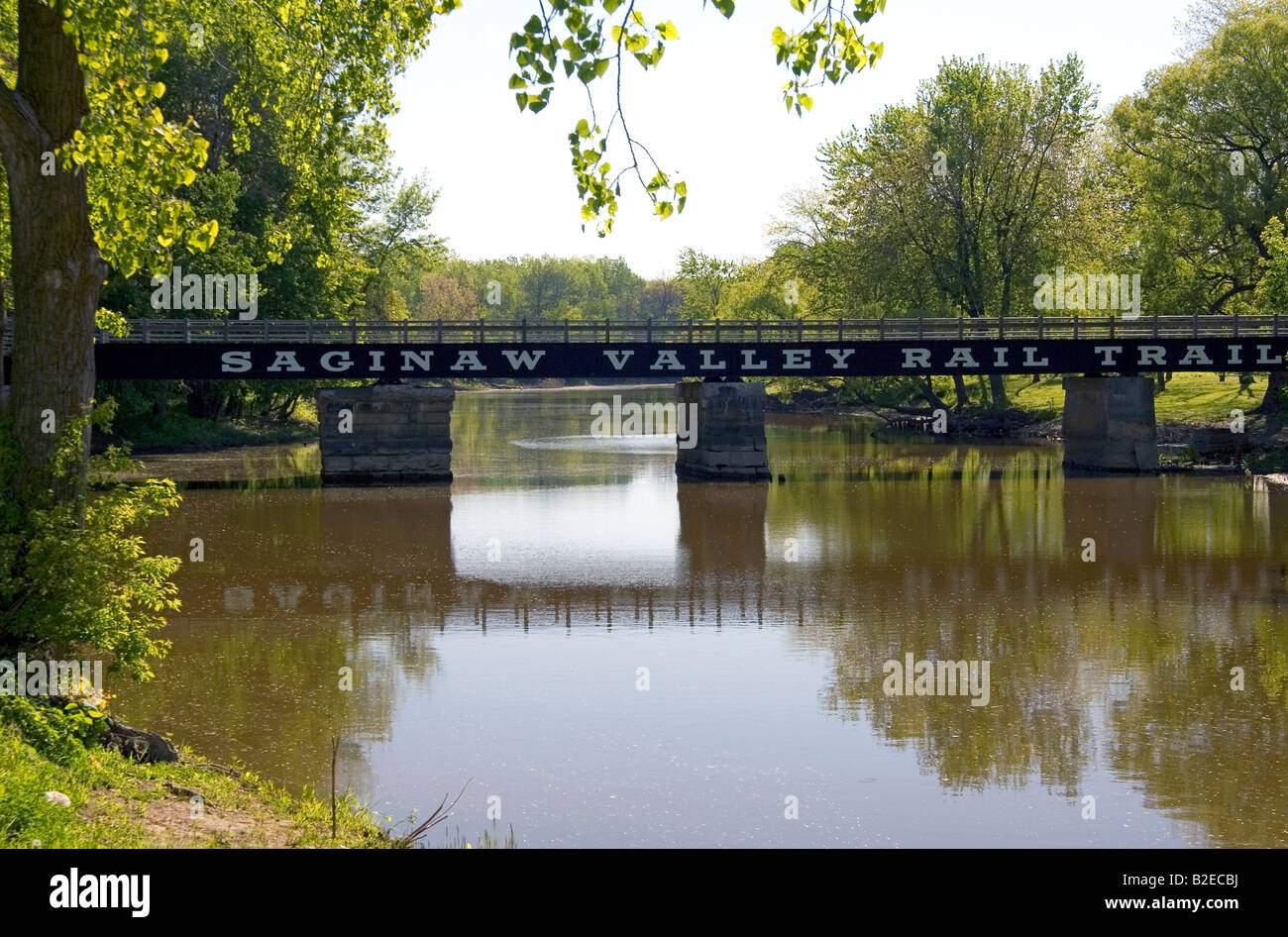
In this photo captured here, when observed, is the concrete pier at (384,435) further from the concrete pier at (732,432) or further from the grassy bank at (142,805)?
the grassy bank at (142,805)

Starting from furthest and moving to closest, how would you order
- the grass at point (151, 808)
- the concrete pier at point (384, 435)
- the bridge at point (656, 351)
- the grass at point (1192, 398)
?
the grass at point (1192, 398) < the concrete pier at point (384, 435) < the bridge at point (656, 351) < the grass at point (151, 808)

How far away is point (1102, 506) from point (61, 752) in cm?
3171

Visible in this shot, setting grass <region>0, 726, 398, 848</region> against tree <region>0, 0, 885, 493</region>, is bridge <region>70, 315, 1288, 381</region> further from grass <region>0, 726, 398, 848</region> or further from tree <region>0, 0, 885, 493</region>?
grass <region>0, 726, 398, 848</region>

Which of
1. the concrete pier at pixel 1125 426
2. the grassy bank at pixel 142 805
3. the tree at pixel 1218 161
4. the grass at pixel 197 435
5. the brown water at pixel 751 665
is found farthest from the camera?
the grass at pixel 197 435

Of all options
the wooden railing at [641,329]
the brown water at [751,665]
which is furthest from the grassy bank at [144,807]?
the wooden railing at [641,329]

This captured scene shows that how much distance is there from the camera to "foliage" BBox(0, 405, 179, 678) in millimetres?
12094

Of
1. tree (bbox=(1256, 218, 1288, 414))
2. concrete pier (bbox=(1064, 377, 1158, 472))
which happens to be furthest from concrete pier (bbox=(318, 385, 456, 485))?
tree (bbox=(1256, 218, 1288, 414))

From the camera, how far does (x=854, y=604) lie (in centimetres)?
2317

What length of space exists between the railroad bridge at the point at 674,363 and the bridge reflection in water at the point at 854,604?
131 inches

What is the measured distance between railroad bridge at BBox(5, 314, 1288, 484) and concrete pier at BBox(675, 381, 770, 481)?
5 cm

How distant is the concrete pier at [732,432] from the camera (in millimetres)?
45562

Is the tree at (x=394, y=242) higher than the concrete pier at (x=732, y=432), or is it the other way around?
the tree at (x=394, y=242)

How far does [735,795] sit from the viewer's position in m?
12.8
